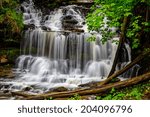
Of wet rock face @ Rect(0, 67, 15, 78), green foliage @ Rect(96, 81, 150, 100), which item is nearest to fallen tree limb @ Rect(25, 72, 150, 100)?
green foliage @ Rect(96, 81, 150, 100)

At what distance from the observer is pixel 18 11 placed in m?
21.4

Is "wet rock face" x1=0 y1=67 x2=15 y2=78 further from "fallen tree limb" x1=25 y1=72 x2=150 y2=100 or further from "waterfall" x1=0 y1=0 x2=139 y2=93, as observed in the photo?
"fallen tree limb" x1=25 y1=72 x2=150 y2=100

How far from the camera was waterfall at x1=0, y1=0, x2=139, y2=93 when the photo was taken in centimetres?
1689

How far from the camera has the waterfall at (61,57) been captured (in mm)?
16891

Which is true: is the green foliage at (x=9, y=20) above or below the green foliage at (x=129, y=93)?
above

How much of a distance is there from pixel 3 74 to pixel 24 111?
34.4 ft

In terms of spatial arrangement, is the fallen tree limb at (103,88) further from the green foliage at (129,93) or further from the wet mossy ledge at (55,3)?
the wet mossy ledge at (55,3)

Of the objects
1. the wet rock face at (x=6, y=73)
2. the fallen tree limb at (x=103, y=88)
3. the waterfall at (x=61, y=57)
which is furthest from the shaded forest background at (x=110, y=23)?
the waterfall at (x=61, y=57)

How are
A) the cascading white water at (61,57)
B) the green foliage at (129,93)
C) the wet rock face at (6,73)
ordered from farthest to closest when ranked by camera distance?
the cascading white water at (61,57)
the wet rock face at (6,73)
the green foliage at (129,93)

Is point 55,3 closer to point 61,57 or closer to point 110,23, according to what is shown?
point 61,57

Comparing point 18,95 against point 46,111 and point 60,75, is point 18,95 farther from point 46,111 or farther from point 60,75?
point 46,111

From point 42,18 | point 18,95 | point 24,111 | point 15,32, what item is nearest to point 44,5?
point 42,18

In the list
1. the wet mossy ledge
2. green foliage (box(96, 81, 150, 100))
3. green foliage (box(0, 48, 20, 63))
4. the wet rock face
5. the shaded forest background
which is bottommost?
the wet rock face

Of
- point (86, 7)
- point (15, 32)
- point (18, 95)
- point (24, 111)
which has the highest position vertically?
point (86, 7)
